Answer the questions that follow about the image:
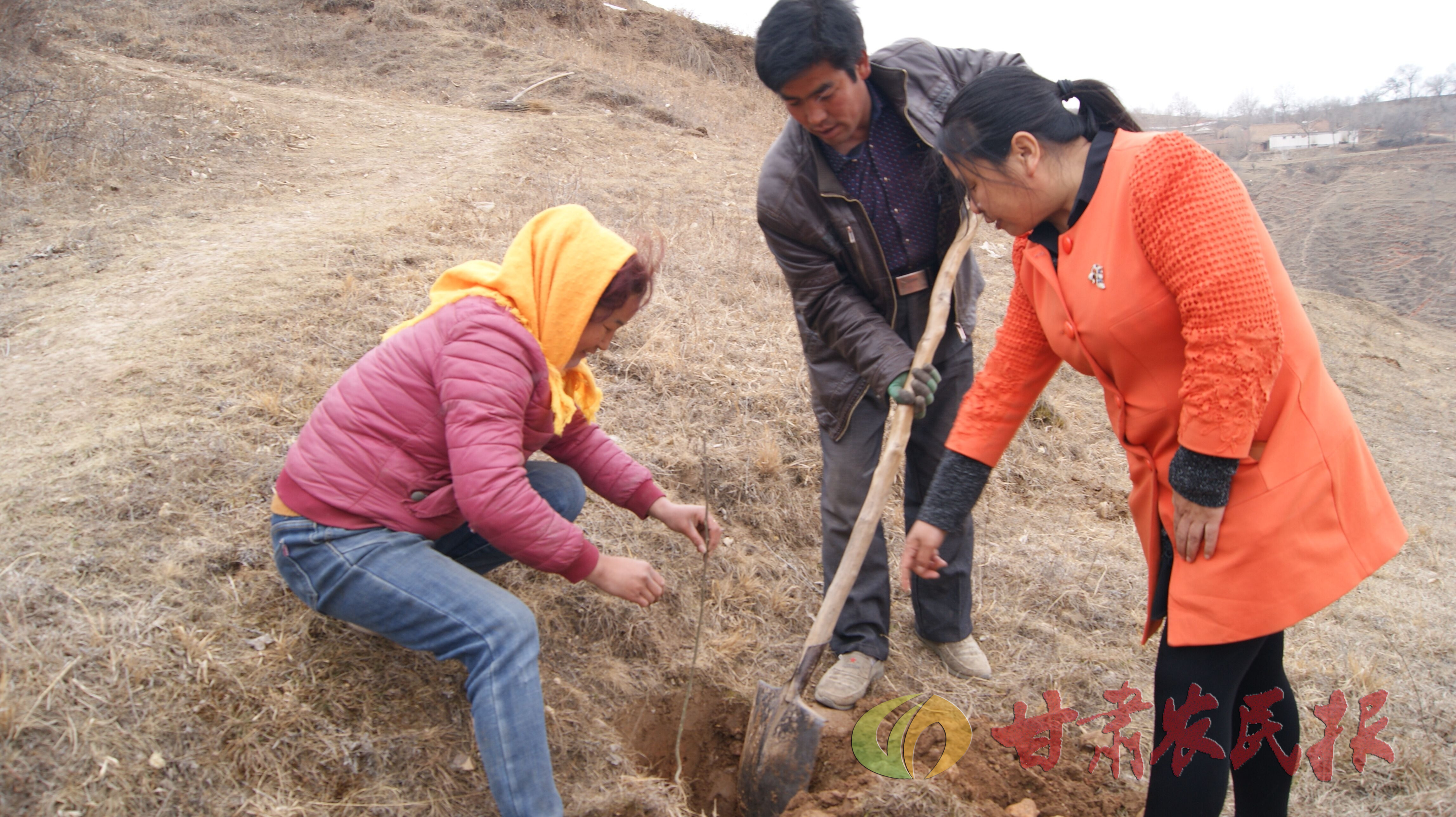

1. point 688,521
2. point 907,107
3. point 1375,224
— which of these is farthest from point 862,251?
point 1375,224

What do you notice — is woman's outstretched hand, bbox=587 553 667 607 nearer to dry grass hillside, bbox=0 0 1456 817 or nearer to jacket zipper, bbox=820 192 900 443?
dry grass hillside, bbox=0 0 1456 817

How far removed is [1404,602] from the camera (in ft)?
12.3

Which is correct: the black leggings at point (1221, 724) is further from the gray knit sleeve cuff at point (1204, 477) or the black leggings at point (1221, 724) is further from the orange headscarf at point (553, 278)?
the orange headscarf at point (553, 278)

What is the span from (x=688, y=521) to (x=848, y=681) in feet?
2.72

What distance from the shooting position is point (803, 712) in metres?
2.30

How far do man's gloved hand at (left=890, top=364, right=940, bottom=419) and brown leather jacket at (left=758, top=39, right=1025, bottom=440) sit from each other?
6 cm

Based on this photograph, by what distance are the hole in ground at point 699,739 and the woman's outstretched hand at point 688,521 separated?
58cm

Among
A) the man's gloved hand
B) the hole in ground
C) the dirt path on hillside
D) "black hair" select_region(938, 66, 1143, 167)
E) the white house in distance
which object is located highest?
the white house in distance

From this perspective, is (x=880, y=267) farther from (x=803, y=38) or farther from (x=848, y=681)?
(x=848, y=681)

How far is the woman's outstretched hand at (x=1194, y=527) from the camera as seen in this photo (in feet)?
4.83

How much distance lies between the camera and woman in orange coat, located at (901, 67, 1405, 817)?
54.1 inches

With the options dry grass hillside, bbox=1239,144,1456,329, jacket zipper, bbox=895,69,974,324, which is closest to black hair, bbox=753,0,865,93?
jacket zipper, bbox=895,69,974,324

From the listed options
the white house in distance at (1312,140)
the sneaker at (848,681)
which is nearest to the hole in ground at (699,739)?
the sneaker at (848,681)

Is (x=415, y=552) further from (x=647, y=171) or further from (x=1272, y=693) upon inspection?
(x=647, y=171)
